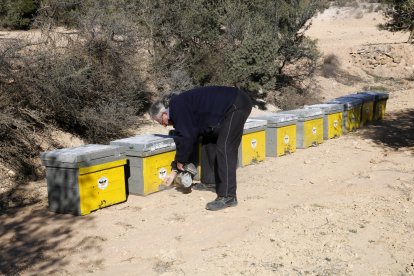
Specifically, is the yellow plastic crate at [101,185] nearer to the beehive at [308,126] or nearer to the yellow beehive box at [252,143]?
the yellow beehive box at [252,143]

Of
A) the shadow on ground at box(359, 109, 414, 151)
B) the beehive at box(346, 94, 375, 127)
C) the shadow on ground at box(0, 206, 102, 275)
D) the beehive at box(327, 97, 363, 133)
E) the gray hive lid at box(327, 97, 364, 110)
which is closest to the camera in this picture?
the shadow on ground at box(0, 206, 102, 275)

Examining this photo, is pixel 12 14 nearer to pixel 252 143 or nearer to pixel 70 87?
pixel 70 87

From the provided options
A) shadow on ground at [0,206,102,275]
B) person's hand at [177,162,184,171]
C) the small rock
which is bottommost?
shadow on ground at [0,206,102,275]

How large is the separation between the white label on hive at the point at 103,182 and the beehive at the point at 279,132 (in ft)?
13.6

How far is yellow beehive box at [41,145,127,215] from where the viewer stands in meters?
6.41

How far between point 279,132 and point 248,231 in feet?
15.1

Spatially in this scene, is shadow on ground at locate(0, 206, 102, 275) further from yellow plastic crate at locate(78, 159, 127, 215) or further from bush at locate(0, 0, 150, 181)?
bush at locate(0, 0, 150, 181)

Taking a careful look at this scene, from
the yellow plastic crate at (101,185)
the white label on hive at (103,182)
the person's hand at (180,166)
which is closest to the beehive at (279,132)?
the person's hand at (180,166)

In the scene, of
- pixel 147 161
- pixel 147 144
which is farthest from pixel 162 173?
pixel 147 144

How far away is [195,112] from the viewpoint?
6609mm

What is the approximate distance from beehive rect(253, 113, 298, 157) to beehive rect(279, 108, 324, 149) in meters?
0.49

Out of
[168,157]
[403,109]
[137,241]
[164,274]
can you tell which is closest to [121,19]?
[168,157]

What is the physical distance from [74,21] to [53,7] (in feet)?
2.25

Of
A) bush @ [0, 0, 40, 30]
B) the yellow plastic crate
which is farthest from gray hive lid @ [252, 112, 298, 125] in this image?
bush @ [0, 0, 40, 30]
